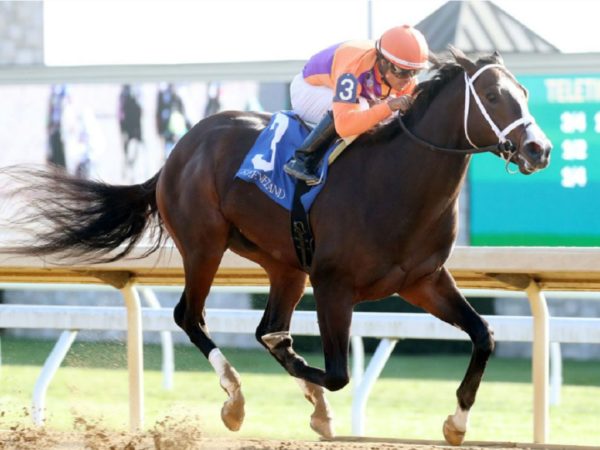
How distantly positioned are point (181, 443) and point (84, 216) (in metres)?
1.29

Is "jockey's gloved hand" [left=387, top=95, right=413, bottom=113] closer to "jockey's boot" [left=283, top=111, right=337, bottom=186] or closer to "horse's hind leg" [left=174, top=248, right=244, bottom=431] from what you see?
"jockey's boot" [left=283, top=111, right=337, bottom=186]

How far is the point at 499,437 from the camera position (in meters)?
7.20

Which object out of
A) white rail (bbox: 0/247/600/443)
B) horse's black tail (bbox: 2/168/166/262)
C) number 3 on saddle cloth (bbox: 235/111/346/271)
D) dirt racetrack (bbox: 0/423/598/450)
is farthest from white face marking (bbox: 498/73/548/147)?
horse's black tail (bbox: 2/168/166/262)

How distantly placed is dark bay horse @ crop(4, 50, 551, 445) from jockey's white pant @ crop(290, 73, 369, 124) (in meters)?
0.23

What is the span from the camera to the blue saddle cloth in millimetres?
5141

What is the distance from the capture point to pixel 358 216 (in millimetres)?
4859

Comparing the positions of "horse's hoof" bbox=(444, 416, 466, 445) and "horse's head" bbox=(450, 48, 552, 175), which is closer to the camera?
"horse's head" bbox=(450, 48, 552, 175)

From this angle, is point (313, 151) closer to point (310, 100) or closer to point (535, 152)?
point (310, 100)

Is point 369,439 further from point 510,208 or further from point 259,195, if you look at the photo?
point 510,208

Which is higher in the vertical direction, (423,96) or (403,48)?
(403,48)

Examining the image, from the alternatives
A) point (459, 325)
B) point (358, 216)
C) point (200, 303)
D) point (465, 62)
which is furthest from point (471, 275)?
point (465, 62)

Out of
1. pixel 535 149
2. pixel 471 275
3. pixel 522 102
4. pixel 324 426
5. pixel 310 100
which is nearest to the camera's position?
pixel 535 149

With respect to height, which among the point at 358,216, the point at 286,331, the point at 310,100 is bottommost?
the point at 286,331

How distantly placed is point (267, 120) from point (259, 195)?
1.35 feet
